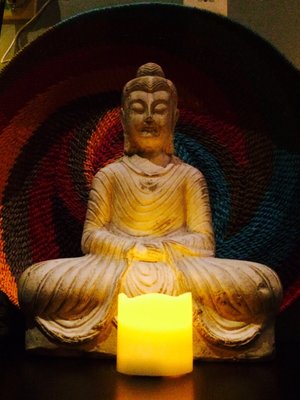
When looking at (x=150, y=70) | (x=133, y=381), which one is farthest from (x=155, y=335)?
(x=150, y=70)

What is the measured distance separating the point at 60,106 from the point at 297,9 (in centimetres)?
85

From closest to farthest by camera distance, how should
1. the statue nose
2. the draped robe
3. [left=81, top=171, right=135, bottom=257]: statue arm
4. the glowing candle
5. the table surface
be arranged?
the table surface
the glowing candle
the draped robe
[left=81, top=171, right=135, bottom=257]: statue arm
the statue nose

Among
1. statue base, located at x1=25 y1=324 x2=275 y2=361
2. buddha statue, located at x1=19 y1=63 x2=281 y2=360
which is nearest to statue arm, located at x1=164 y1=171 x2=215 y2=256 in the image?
buddha statue, located at x1=19 y1=63 x2=281 y2=360

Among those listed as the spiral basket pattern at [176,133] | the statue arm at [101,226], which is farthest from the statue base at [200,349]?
the spiral basket pattern at [176,133]

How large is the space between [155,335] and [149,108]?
69 centimetres

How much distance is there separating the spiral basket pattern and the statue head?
0.52 feet

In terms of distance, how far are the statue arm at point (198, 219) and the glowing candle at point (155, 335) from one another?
27 cm

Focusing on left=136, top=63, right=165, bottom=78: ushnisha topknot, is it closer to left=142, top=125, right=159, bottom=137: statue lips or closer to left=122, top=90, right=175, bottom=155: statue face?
left=122, top=90, right=175, bottom=155: statue face

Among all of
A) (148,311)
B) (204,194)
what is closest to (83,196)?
(204,194)

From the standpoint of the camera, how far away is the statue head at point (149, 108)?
1.81m

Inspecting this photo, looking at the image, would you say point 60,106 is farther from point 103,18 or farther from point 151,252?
point 151,252

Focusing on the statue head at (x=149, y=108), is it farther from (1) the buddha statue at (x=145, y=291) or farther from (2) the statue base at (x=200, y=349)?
(2) the statue base at (x=200, y=349)

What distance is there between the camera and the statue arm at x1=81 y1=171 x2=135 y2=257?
63.5 inches

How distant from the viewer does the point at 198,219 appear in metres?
1.77
